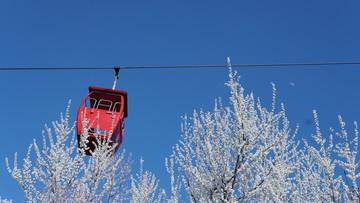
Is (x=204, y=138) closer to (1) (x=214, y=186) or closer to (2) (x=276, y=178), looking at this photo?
(1) (x=214, y=186)

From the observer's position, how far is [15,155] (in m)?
8.93

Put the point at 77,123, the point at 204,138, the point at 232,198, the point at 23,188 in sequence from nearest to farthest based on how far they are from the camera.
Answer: the point at 232,198 < the point at 204,138 < the point at 77,123 < the point at 23,188

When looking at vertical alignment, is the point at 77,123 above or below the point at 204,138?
above

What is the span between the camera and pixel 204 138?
18.1 feet

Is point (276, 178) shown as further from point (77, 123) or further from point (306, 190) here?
point (77, 123)

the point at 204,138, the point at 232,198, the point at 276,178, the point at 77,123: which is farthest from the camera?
the point at 77,123

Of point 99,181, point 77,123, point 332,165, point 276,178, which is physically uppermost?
point 77,123

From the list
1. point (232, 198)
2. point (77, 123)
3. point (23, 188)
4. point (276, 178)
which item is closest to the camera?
point (232, 198)

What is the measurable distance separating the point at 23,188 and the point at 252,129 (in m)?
6.32

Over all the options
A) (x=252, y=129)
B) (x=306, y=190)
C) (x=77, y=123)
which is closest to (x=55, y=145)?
(x=77, y=123)

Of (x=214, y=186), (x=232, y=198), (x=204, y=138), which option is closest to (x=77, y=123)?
(x=204, y=138)

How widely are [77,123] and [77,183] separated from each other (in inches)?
83.9

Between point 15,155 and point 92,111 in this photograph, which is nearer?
point 92,111

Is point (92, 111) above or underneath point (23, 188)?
above
